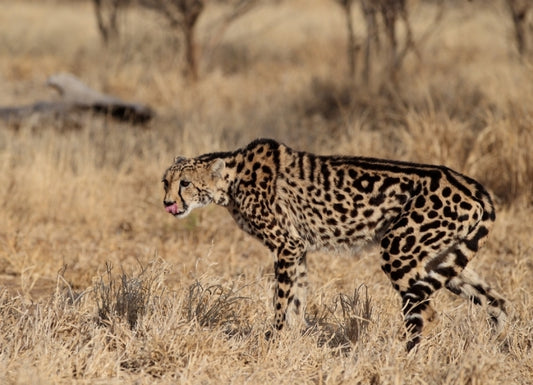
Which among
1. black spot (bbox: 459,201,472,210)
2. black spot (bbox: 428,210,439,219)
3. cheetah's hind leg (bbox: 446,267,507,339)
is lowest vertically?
cheetah's hind leg (bbox: 446,267,507,339)

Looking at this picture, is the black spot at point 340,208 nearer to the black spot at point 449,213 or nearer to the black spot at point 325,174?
the black spot at point 325,174

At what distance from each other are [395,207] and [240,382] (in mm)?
1395

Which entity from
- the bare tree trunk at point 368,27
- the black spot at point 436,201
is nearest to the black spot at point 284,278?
the black spot at point 436,201

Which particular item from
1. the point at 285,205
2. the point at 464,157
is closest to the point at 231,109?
the point at 464,157

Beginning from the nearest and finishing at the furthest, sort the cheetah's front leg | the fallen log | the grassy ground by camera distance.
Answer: the grassy ground < the cheetah's front leg < the fallen log

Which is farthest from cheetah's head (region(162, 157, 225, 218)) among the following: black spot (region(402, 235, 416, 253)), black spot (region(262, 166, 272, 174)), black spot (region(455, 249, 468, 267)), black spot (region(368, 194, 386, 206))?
black spot (region(455, 249, 468, 267))

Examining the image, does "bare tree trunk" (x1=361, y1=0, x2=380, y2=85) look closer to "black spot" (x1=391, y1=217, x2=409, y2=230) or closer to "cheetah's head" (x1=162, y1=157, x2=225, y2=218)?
"cheetah's head" (x1=162, y1=157, x2=225, y2=218)

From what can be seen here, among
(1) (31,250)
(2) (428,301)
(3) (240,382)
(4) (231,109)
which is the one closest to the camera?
(3) (240,382)

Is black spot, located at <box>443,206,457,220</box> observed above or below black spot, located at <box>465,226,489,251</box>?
above

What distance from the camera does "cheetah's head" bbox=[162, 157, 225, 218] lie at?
211 inches

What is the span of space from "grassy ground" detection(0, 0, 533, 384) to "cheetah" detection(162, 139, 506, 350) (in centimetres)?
22

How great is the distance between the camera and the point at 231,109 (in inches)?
478

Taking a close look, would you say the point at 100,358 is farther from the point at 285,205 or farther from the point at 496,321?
the point at 496,321

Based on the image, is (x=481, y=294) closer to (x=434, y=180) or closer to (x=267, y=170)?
(x=434, y=180)
